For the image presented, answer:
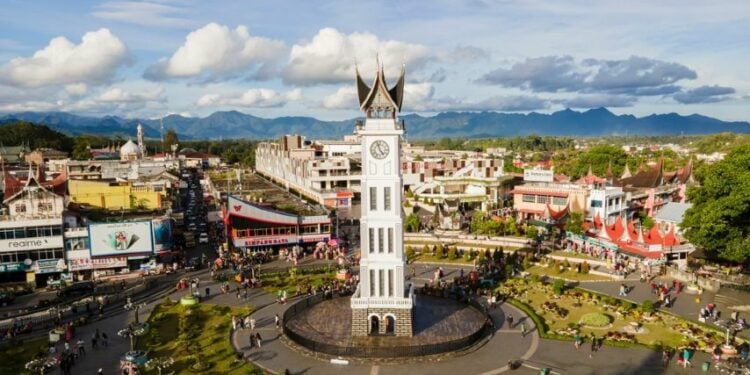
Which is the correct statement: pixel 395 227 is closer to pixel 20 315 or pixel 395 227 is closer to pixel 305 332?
pixel 305 332

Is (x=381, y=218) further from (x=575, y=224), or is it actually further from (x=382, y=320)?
(x=575, y=224)

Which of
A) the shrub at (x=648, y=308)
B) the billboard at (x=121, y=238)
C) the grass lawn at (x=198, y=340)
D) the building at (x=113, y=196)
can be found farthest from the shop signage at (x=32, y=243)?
the shrub at (x=648, y=308)

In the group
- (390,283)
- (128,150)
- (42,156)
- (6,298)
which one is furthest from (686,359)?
(128,150)

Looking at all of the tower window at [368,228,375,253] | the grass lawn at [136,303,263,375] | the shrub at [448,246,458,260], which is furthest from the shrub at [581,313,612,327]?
the grass lawn at [136,303,263,375]

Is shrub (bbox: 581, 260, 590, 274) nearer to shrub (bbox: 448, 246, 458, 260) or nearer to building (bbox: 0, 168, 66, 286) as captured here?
shrub (bbox: 448, 246, 458, 260)

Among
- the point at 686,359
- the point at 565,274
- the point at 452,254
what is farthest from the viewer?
the point at 452,254

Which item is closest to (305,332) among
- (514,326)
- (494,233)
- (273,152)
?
(514,326)
